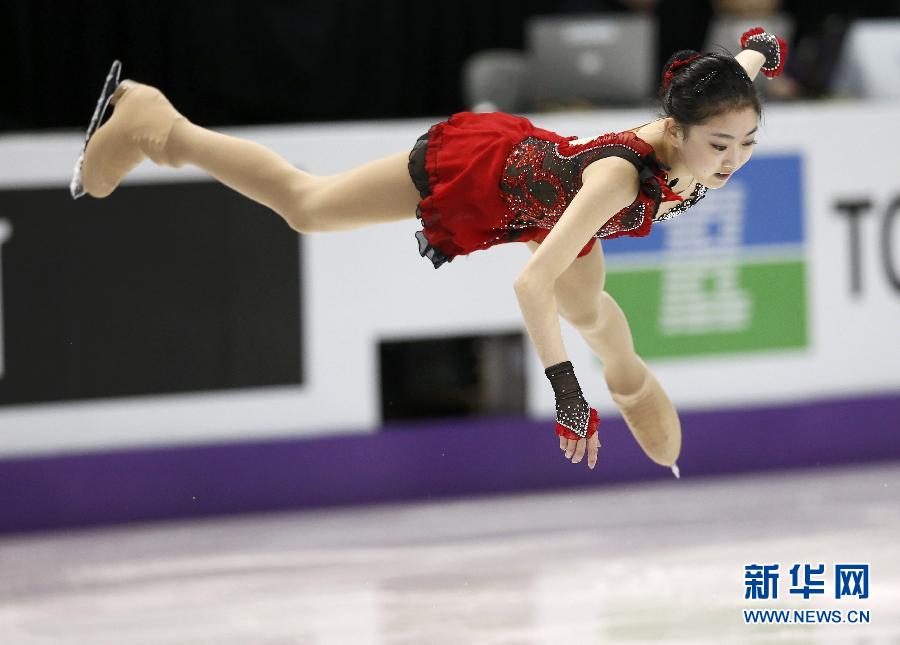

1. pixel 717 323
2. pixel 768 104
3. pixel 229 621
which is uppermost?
pixel 768 104

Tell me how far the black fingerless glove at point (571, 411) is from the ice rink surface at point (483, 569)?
72 centimetres

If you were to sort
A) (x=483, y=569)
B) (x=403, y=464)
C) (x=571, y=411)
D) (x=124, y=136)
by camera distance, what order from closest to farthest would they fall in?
(x=571, y=411)
(x=124, y=136)
(x=483, y=569)
(x=403, y=464)

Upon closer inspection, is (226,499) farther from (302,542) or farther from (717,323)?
(717,323)

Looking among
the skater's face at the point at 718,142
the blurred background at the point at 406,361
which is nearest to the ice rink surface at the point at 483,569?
the blurred background at the point at 406,361

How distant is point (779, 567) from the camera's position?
401cm

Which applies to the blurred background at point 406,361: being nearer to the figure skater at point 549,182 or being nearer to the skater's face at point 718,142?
the figure skater at point 549,182

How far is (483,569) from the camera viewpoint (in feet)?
14.0

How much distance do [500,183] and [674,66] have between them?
472mm

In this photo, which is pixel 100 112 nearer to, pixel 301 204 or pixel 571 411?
pixel 301 204

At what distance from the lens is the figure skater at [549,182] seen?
118 inches

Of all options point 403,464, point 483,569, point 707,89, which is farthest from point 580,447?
point 403,464

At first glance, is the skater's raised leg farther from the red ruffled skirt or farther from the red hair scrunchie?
the red hair scrunchie

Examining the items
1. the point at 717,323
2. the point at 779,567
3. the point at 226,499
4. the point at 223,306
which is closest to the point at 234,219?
the point at 223,306

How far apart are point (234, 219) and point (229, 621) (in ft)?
5.73
